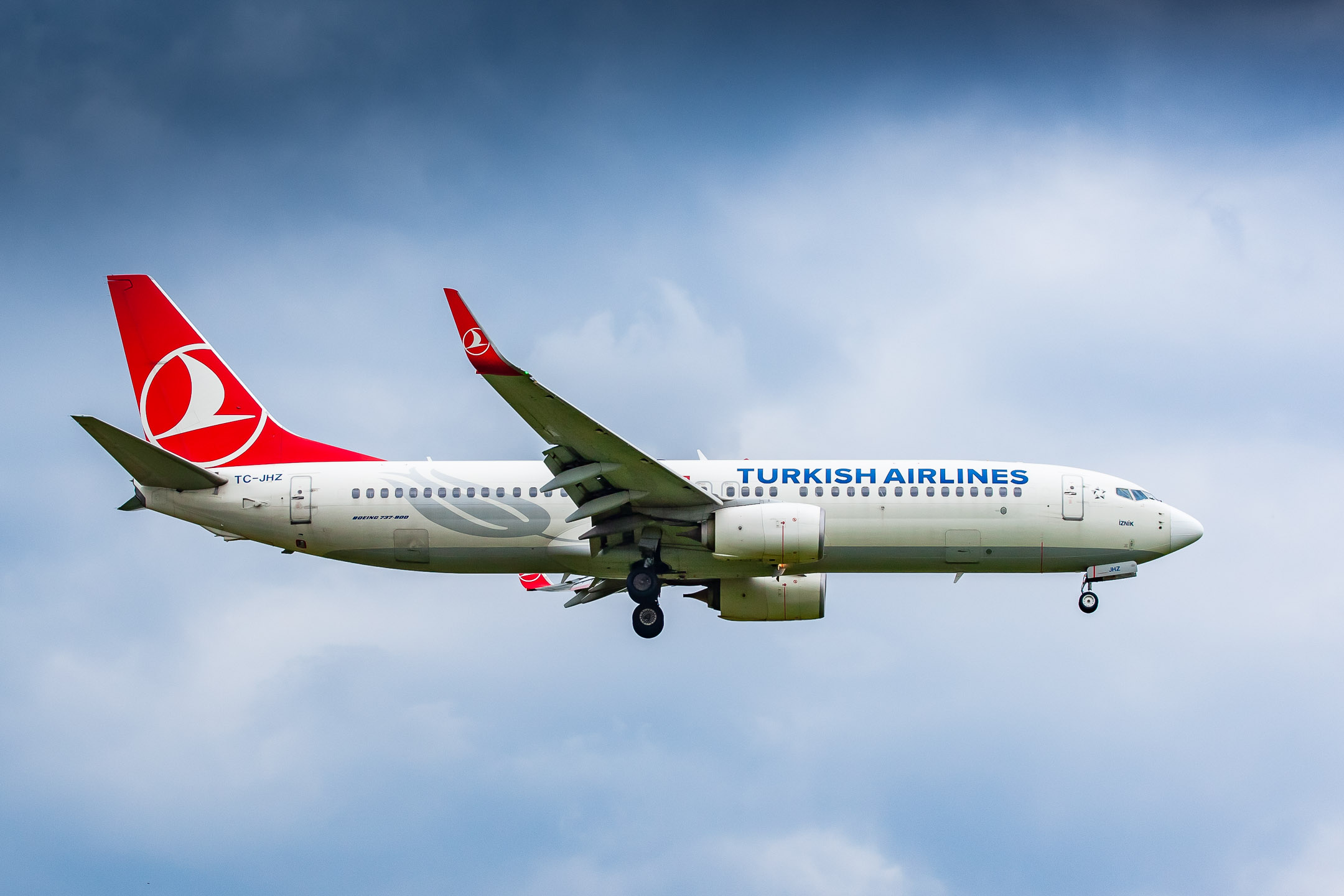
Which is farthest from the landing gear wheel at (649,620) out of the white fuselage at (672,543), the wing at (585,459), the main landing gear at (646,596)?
the wing at (585,459)

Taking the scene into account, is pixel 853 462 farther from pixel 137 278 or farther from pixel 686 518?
pixel 137 278

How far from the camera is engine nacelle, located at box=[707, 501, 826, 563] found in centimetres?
3400

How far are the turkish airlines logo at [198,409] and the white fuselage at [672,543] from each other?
69.7 inches

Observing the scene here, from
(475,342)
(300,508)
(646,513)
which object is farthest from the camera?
(300,508)

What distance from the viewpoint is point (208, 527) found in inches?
1475

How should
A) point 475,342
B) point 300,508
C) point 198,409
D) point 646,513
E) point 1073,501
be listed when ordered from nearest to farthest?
1. point 475,342
2. point 646,513
3. point 300,508
4. point 1073,501
5. point 198,409

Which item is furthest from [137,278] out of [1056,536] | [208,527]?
[1056,536]

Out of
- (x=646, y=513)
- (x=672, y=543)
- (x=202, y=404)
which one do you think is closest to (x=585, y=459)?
(x=646, y=513)

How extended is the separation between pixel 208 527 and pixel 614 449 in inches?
489

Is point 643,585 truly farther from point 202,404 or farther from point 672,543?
point 202,404

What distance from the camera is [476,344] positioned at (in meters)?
29.9

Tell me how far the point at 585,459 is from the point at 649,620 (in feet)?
17.3

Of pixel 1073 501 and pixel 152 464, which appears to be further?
pixel 1073 501

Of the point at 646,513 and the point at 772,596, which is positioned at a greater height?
the point at 646,513
